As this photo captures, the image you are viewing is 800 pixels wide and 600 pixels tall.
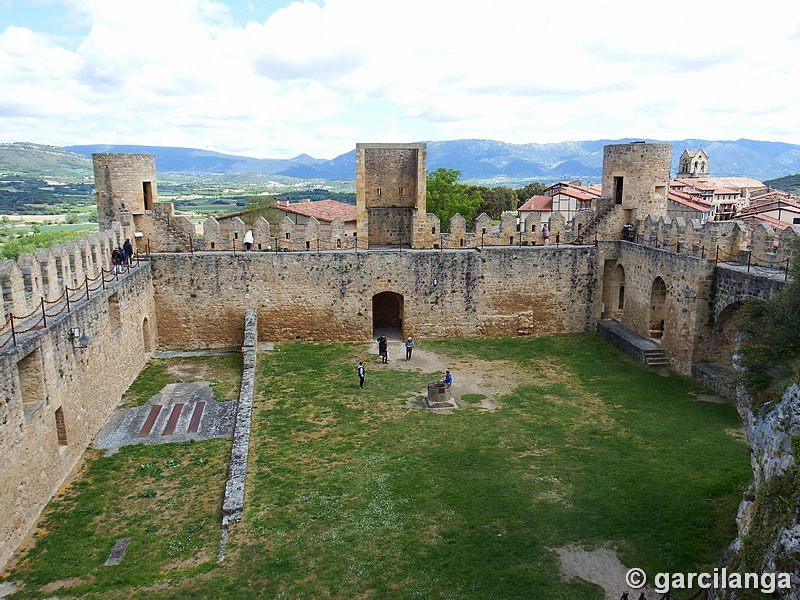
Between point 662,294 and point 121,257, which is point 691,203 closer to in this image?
point 662,294

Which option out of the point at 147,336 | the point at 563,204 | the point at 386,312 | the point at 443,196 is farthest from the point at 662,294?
the point at 563,204

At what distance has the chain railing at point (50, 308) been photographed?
33.5 ft

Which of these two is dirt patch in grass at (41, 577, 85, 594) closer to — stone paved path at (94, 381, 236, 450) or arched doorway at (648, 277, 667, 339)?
stone paved path at (94, 381, 236, 450)

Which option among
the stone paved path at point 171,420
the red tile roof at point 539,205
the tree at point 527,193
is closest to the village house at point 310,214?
the red tile roof at point 539,205

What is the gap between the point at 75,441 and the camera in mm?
11961

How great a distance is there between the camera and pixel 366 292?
19750mm

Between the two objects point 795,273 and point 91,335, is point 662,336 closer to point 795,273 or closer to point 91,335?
point 795,273

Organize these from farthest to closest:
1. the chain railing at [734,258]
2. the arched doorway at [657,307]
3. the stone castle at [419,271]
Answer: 1. the arched doorway at [657,307]
2. the stone castle at [419,271]
3. the chain railing at [734,258]

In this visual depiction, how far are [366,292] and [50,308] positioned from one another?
31.3 feet

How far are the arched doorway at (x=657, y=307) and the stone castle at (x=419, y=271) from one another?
0.13 feet

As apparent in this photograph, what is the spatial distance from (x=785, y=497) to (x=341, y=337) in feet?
49.2

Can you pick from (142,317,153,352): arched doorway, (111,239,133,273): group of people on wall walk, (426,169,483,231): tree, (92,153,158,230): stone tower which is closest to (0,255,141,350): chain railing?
(111,239,133,273): group of people on wall walk

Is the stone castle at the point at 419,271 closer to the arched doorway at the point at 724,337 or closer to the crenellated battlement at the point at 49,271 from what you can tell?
the arched doorway at the point at 724,337

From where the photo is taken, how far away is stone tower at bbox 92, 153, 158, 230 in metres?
18.6
